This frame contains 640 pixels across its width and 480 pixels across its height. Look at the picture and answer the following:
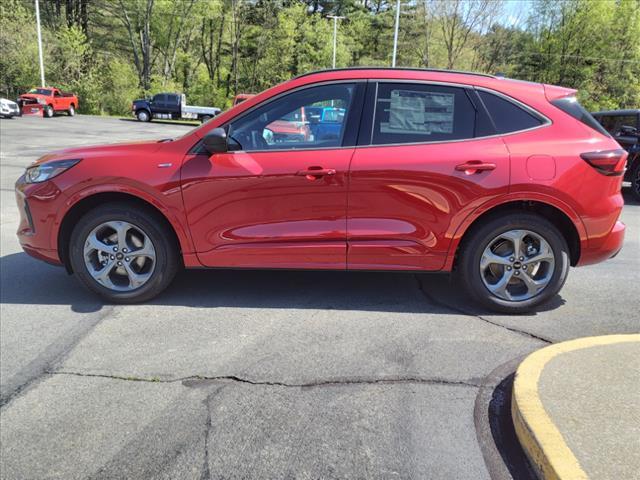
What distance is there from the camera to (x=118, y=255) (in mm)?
4340

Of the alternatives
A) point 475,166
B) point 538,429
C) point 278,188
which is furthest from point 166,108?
point 538,429

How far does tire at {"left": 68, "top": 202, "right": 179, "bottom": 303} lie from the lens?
13.9 ft

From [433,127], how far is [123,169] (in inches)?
95.3

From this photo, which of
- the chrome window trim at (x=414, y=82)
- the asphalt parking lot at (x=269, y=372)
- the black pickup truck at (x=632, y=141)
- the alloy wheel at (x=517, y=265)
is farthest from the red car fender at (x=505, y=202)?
the black pickup truck at (x=632, y=141)

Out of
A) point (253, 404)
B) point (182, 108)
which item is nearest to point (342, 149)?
point (253, 404)

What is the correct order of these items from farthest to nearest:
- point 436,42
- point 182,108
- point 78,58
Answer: point 436,42 → point 78,58 → point 182,108

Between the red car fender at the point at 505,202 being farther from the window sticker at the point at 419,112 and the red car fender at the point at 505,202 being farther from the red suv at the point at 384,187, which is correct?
the window sticker at the point at 419,112

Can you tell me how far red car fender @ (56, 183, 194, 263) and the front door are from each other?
74 mm

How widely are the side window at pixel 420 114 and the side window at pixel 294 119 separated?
278mm

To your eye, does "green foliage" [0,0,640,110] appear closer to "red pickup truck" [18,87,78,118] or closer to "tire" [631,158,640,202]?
"red pickup truck" [18,87,78,118]

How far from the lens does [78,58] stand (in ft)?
154

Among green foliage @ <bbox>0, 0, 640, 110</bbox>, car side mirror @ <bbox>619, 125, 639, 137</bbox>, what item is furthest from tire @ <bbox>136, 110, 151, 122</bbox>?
car side mirror @ <bbox>619, 125, 639, 137</bbox>

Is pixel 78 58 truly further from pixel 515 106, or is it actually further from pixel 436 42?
pixel 515 106

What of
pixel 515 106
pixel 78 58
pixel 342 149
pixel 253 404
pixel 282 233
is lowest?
pixel 253 404
